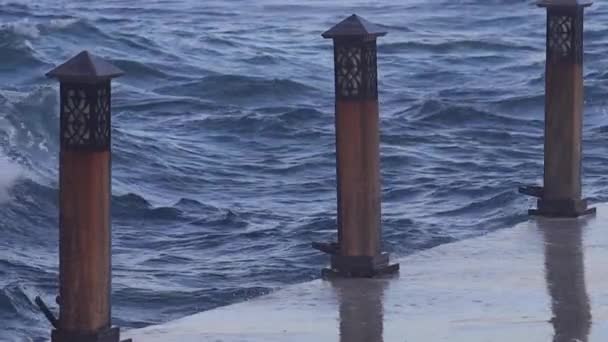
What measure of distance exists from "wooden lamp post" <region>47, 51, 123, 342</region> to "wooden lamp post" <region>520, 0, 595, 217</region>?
9.91 feet

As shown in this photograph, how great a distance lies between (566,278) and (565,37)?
1.71 meters

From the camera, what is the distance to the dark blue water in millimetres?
11711

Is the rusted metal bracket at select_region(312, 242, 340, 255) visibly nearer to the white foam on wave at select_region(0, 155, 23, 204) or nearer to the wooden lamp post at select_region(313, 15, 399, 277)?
the wooden lamp post at select_region(313, 15, 399, 277)

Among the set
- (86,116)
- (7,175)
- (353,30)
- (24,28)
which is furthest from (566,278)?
(24,28)

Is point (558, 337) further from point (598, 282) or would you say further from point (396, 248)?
point (396, 248)

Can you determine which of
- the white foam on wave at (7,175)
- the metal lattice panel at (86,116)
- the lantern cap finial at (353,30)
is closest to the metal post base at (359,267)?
the lantern cap finial at (353,30)

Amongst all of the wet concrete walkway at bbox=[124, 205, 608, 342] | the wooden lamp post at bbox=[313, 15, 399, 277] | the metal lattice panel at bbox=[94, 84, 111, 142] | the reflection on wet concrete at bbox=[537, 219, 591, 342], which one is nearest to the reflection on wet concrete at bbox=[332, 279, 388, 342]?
the wet concrete walkway at bbox=[124, 205, 608, 342]

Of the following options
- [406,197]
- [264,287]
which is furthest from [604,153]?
[264,287]

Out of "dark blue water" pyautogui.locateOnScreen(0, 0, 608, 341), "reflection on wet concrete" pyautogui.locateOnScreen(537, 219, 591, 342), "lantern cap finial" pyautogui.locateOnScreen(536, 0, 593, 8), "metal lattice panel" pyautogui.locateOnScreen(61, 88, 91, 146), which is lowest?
A: "dark blue water" pyautogui.locateOnScreen(0, 0, 608, 341)

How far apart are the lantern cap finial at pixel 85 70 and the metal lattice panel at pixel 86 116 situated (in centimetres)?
4

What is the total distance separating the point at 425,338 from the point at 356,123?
1.28 m

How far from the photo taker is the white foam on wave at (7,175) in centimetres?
1484

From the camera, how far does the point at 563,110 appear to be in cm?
887

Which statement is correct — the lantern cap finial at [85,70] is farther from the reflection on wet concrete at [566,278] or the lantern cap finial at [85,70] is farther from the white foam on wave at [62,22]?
the white foam on wave at [62,22]
